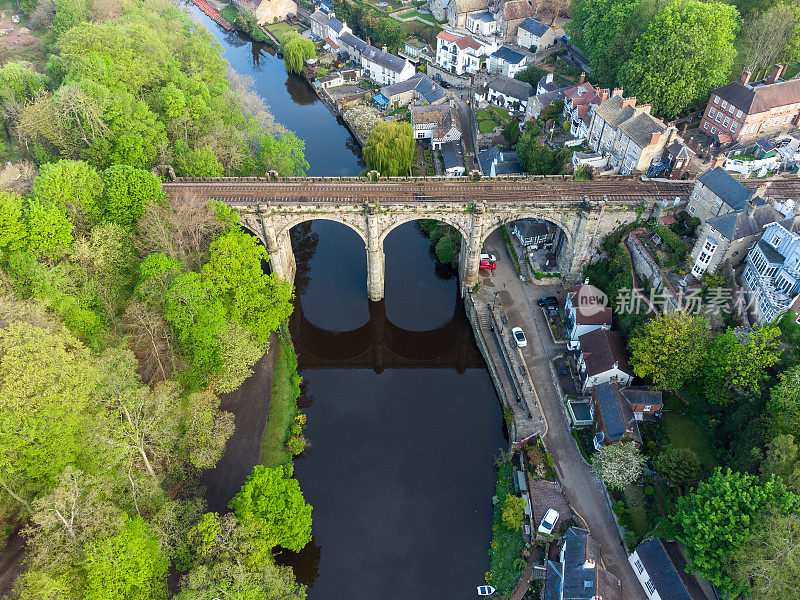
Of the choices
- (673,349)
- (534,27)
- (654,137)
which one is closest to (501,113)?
(534,27)

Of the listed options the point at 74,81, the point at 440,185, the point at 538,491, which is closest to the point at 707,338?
the point at 538,491

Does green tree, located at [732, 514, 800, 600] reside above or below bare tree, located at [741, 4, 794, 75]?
below

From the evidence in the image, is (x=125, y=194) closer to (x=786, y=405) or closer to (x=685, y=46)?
(x=786, y=405)

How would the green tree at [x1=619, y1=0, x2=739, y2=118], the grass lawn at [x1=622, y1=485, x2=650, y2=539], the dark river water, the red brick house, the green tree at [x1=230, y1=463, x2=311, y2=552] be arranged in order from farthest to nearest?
the green tree at [x1=619, y1=0, x2=739, y2=118] → the red brick house → the dark river water → the grass lawn at [x1=622, y1=485, x2=650, y2=539] → the green tree at [x1=230, y1=463, x2=311, y2=552]

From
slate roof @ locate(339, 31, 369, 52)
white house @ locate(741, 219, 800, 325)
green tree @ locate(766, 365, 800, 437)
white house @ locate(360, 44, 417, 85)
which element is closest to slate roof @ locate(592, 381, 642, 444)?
green tree @ locate(766, 365, 800, 437)

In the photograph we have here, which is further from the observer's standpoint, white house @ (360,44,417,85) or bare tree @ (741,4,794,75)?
white house @ (360,44,417,85)

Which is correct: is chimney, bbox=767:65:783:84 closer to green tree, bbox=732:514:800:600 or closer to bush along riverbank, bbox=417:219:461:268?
bush along riverbank, bbox=417:219:461:268

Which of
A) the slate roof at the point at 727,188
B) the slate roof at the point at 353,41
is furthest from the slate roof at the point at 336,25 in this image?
the slate roof at the point at 727,188

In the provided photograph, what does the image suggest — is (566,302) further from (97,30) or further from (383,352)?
(97,30)
